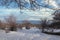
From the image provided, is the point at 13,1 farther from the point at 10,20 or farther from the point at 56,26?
the point at 10,20

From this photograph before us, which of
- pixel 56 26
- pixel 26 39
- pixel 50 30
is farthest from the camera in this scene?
pixel 50 30

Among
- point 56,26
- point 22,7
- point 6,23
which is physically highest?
point 22,7

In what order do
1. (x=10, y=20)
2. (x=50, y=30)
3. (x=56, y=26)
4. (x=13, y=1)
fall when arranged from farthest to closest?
1. (x=10, y=20)
2. (x=50, y=30)
3. (x=56, y=26)
4. (x=13, y=1)

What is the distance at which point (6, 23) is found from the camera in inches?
1219

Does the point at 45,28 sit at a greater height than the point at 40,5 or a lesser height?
lesser

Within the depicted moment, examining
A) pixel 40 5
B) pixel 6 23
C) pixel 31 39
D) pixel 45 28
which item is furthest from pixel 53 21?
pixel 40 5

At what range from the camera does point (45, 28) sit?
987 inches

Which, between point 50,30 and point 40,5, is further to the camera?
point 50,30

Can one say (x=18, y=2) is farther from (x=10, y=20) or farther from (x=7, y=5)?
(x=10, y=20)

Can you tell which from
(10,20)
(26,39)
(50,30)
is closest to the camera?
(26,39)

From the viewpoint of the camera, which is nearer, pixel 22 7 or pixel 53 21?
pixel 22 7

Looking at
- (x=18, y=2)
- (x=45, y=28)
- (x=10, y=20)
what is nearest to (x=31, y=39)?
(x=45, y=28)

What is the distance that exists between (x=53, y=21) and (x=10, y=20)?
31.9 ft

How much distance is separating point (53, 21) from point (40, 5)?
1833 centimetres
